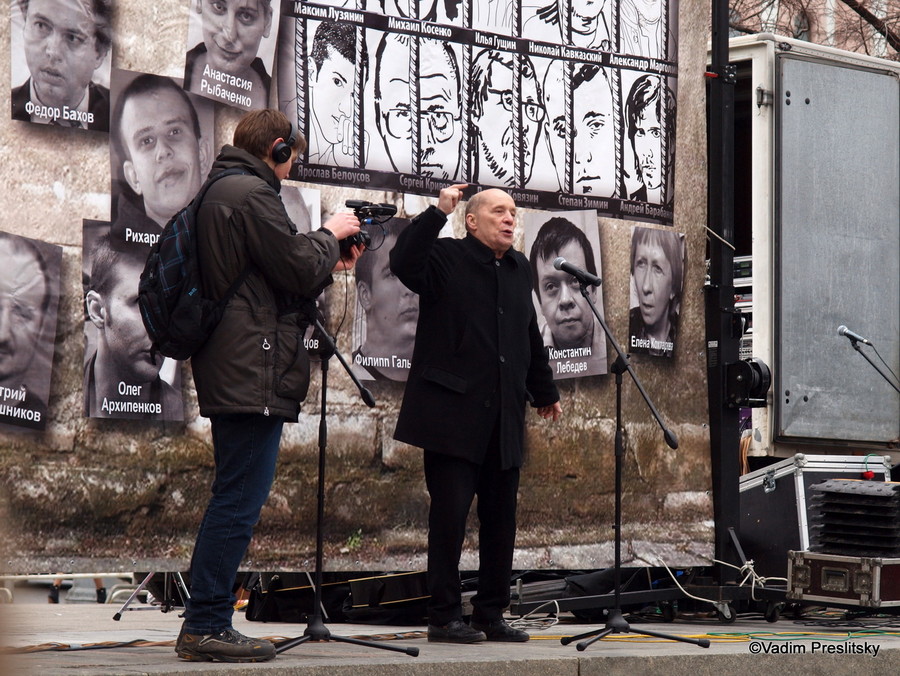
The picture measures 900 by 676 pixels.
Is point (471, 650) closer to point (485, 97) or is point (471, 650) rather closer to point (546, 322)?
point (546, 322)

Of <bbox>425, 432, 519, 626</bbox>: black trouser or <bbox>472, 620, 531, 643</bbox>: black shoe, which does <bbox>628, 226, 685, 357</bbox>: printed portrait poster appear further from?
<bbox>472, 620, 531, 643</bbox>: black shoe

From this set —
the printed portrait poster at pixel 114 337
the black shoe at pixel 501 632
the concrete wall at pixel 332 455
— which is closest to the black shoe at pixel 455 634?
the black shoe at pixel 501 632

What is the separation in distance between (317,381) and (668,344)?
2073 millimetres

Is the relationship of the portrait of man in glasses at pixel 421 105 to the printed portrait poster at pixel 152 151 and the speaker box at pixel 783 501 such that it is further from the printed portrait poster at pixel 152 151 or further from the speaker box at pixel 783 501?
the speaker box at pixel 783 501

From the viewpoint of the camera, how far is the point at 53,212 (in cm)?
498

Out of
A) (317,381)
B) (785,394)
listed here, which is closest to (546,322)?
(317,381)

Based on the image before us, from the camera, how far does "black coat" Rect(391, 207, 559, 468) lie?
5074 mm

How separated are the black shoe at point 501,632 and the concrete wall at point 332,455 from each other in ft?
2.52

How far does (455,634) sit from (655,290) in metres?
→ 2.45

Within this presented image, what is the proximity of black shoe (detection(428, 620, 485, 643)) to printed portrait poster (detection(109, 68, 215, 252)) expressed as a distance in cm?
193

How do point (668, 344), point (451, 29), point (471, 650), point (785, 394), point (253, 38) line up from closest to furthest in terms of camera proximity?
point (471, 650)
point (253, 38)
point (451, 29)
point (668, 344)
point (785, 394)

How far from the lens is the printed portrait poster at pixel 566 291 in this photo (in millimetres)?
6391

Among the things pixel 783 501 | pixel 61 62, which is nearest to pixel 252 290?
pixel 61 62

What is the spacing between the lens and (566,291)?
21.2 ft
